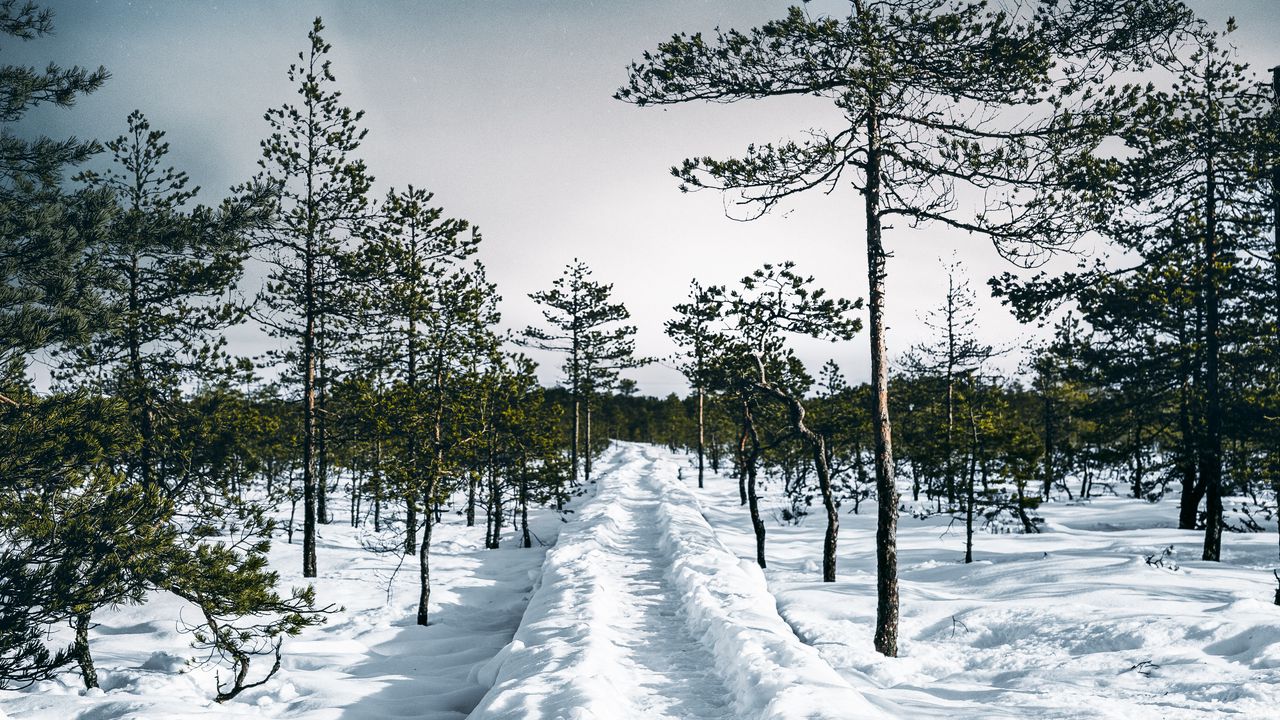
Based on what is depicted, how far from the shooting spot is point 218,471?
10.8 meters

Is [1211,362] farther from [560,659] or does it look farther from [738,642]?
[560,659]

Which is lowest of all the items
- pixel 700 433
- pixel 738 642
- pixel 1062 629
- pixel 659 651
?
pixel 1062 629

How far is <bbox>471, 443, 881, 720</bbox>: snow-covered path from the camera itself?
685 centimetres

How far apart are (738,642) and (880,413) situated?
4.08m

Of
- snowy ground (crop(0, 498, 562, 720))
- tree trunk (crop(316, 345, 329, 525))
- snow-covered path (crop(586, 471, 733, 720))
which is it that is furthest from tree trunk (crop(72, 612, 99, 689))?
tree trunk (crop(316, 345, 329, 525))

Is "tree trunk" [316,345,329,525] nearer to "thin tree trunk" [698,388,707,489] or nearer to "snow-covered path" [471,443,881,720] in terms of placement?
"snow-covered path" [471,443,881,720]

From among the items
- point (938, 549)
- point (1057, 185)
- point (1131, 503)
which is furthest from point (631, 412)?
point (1057, 185)

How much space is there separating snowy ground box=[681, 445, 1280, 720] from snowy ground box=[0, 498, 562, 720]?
6.76 metres

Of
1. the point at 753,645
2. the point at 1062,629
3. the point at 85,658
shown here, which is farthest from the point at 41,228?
the point at 1062,629

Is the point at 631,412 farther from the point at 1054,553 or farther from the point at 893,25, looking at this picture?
the point at 893,25

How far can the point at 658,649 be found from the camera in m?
9.81

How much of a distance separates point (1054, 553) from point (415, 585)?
1892 cm

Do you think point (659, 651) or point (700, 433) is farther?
point (700, 433)

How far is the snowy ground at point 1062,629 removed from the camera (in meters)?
7.50
